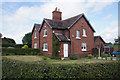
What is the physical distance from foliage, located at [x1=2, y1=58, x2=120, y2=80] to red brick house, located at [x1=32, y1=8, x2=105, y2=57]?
12745mm

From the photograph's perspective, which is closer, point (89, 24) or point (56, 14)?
point (89, 24)

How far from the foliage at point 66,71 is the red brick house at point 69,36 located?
1275cm

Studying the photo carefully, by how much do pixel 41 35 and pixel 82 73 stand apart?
20.2 metres

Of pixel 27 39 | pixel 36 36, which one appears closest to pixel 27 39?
pixel 27 39

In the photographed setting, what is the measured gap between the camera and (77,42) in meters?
24.6

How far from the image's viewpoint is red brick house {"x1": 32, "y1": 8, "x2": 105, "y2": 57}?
2325cm

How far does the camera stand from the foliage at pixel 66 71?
27.3ft

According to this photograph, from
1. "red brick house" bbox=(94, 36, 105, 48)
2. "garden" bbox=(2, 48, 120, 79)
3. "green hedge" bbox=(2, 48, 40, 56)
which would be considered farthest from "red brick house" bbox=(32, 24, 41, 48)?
"garden" bbox=(2, 48, 120, 79)

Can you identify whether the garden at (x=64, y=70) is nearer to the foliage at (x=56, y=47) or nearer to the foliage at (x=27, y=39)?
the foliage at (x=56, y=47)

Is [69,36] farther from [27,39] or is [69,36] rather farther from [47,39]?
[27,39]

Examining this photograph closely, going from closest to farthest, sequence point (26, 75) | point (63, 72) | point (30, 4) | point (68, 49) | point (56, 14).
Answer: point (63, 72) < point (26, 75) < point (30, 4) < point (68, 49) < point (56, 14)

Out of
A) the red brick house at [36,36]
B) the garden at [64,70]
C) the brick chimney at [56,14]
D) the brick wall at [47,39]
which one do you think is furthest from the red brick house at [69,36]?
the garden at [64,70]

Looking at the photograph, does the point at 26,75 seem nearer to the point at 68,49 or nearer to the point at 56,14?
the point at 68,49

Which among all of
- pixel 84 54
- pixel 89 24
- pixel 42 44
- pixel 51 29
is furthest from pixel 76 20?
pixel 42 44
